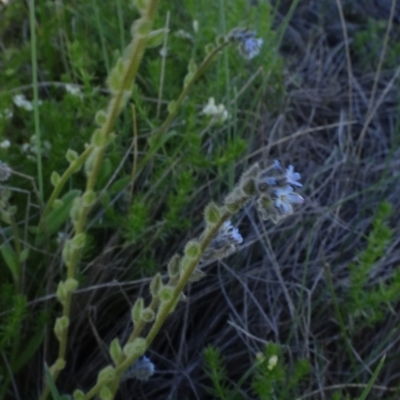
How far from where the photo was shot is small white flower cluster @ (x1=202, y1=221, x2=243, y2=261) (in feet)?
2.51

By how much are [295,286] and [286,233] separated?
12cm

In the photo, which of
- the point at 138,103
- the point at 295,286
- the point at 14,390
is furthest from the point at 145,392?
the point at 138,103

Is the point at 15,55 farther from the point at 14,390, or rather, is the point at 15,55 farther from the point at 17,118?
the point at 14,390

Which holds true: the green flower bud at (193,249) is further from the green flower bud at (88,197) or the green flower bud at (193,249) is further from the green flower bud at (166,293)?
the green flower bud at (88,197)

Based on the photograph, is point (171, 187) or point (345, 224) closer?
point (171, 187)

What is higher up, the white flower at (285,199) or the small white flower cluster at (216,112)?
the white flower at (285,199)

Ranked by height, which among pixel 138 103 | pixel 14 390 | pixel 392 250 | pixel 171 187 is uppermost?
pixel 138 103

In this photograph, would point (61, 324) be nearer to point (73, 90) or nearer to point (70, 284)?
point (70, 284)

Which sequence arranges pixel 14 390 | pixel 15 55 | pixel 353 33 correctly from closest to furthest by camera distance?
pixel 14 390, pixel 15 55, pixel 353 33

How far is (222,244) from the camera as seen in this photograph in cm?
78

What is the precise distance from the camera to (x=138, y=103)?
4.22 feet

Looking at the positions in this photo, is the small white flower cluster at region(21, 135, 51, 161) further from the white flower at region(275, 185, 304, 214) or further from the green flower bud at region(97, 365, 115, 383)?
the white flower at region(275, 185, 304, 214)

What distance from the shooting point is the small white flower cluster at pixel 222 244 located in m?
0.77

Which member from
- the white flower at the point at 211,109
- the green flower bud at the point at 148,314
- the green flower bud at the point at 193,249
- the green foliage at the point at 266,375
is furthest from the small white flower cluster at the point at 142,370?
the white flower at the point at 211,109
